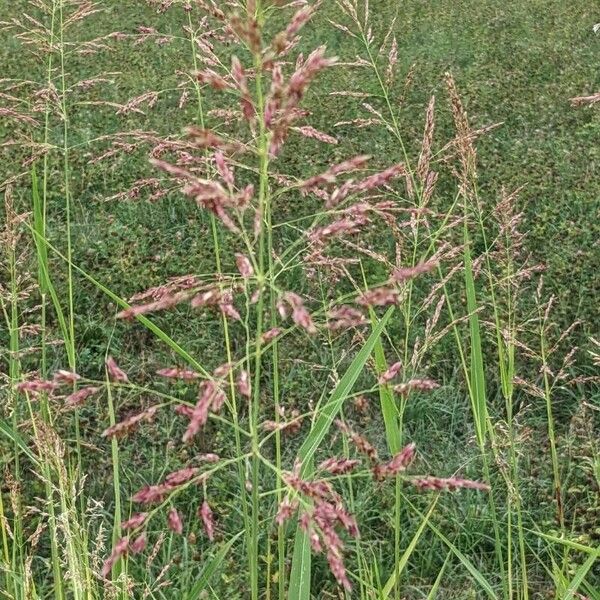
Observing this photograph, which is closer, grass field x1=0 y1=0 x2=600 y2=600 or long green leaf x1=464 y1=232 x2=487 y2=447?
grass field x1=0 y1=0 x2=600 y2=600

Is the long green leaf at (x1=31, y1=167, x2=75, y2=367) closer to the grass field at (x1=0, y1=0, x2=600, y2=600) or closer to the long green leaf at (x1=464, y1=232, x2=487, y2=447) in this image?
the grass field at (x1=0, y1=0, x2=600, y2=600)

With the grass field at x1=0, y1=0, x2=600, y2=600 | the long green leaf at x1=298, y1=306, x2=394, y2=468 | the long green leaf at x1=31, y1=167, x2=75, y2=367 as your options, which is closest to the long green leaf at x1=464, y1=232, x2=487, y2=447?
the grass field at x1=0, y1=0, x2=600, y2=600

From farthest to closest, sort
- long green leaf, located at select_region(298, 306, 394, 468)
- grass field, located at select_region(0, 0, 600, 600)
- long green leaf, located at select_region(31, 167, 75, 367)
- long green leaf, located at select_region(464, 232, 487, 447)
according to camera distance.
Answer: long green leaf, located at select_region(31, 167, 75, 367), long green leaf, located at select_region(464, 232, 487, 447), long green leaf, located at select_region(298, 306, 394, 468), grass field, located at select_region(0, 0, 600, 600)

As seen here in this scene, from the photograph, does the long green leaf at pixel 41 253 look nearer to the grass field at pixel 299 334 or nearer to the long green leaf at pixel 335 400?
the grass field at pixel 299 334

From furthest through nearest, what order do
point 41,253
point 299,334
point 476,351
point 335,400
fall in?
point 299,334, point 41,253, point 476,351, point 335,400

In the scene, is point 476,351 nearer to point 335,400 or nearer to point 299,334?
point 335,400

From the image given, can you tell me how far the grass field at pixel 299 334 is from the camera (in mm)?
1367

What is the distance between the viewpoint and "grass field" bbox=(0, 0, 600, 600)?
53.8 inches

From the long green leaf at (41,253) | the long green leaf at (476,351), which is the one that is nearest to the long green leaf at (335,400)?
the long green leaf at (476,351)

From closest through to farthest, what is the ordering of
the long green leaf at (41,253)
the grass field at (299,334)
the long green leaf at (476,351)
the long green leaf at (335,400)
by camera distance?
the grass field at (299,334), the long green leaf at (335,400), the long green leaf at (476,351), the long green leaf at (41,253)

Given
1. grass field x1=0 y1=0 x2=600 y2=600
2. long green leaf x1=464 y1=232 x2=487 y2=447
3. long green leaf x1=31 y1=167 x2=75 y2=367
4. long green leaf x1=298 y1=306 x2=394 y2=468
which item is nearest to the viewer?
grass field x1=0 y1=0 x2=600 y2=600

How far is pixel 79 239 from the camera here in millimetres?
5910

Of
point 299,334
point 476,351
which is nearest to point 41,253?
point 476,351

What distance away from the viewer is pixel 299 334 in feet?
16.2
